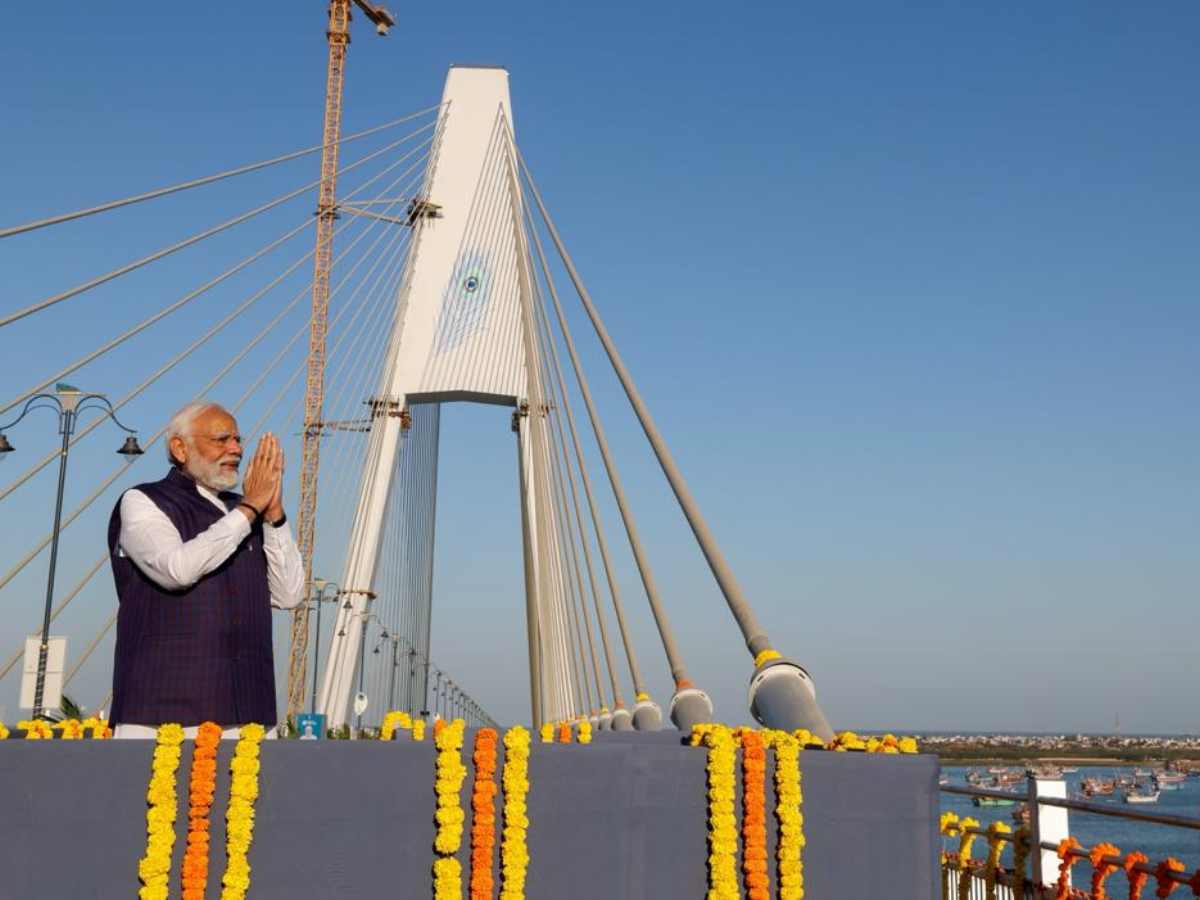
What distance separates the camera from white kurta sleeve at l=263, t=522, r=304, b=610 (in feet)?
15.1

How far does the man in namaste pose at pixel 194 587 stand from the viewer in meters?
4.11

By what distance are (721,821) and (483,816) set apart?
3.03ft

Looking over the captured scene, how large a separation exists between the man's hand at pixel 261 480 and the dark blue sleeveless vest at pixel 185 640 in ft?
0.84

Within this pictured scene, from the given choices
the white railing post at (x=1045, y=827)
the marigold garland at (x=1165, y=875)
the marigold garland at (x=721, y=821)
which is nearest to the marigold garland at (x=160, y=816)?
the marigold garland at (x=721, y=821)

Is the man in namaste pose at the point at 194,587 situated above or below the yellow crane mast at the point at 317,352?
below

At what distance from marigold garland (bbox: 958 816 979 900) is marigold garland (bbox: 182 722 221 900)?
5656mm

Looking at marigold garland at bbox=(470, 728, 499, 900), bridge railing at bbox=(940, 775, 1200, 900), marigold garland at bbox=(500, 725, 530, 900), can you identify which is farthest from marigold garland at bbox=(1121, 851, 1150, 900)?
marigold garland at bbox=(470, 728, 499, 900)

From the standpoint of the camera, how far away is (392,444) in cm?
2147

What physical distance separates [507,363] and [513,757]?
1782 cm

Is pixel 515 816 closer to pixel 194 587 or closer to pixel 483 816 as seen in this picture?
pixel 483 816

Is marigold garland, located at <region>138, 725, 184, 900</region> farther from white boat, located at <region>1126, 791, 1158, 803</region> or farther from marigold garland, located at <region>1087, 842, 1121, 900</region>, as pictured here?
white boat, located at <region>1126, 791, 1158, 803</region>

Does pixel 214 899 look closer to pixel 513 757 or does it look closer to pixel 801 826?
pixel 513 757

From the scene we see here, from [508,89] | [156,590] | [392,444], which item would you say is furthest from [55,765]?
[508,89]

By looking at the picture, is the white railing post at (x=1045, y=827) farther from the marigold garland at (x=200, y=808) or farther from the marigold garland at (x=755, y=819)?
the marigold garland at (x=200, y=808)
